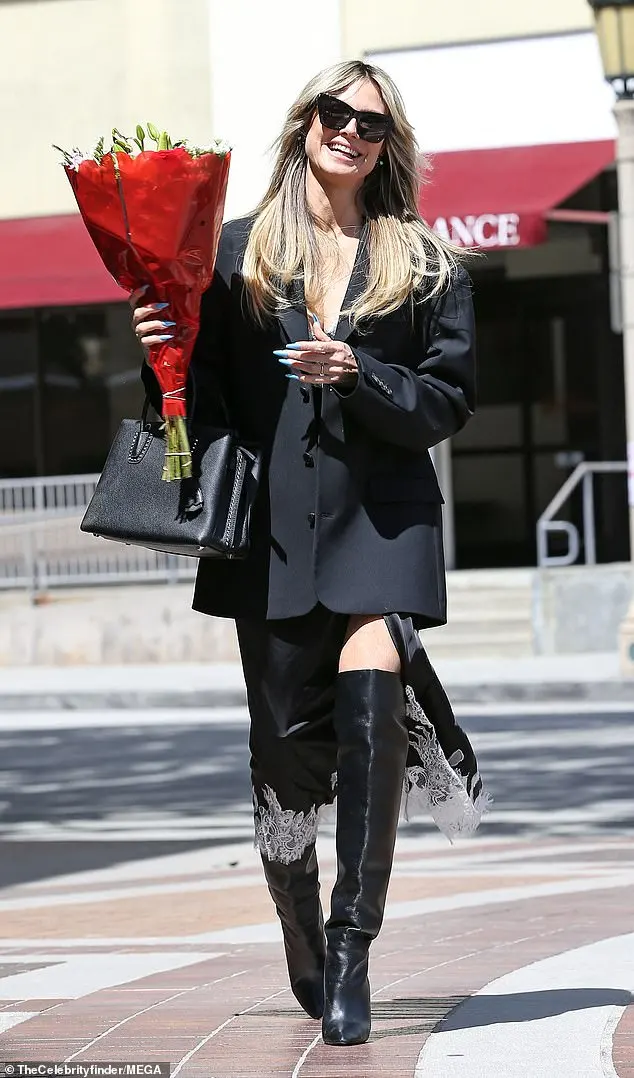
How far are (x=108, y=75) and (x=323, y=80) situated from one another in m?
16.4

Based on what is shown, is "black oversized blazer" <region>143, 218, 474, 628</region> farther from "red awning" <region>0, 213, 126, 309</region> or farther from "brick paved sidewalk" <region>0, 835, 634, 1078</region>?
"red awning" <region>0, 213, 126, 309</region>

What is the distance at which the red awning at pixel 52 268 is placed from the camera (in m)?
18.3

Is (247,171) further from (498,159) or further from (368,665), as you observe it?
(368,665)

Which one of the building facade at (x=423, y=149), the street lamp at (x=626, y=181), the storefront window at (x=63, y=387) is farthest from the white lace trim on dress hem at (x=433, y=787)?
the storefront window at (x=63, y=387)

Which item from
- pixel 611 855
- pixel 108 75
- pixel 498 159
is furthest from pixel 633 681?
pixel 108 75

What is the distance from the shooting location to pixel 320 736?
425cm

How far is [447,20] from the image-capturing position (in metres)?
Result: 19.0

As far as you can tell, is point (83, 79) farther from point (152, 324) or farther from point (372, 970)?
point (152, 324)

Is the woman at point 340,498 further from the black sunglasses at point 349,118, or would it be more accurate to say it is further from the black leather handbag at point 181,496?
the black leather handbag at point 181,496

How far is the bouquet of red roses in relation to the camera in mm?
3984

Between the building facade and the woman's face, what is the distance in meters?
13.9

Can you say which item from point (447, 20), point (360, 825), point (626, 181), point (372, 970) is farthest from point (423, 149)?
point (360, 825)

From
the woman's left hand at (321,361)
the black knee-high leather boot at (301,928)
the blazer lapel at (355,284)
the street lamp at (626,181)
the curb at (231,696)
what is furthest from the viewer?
the street lamp at (626,181)

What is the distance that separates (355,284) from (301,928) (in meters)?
1.40
